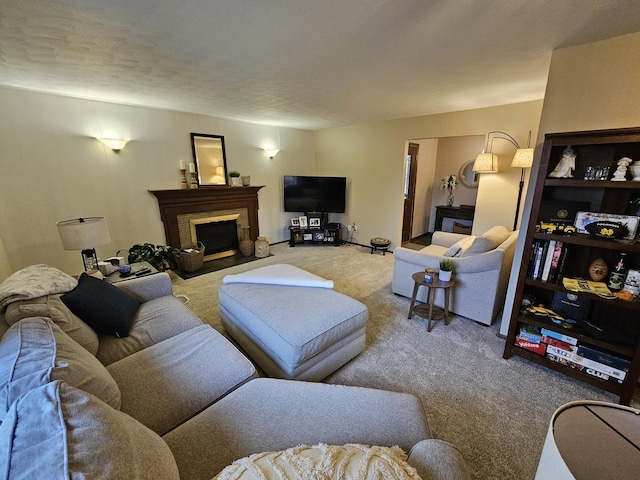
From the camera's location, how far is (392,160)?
4664mm

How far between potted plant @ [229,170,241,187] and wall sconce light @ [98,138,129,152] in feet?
4.89

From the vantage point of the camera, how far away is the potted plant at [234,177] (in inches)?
176

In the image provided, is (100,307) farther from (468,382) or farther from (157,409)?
(468,382)

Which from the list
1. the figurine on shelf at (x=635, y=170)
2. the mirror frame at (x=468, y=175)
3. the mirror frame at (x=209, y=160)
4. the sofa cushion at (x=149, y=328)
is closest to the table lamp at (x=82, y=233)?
the sofa cushion at (x=149, y=328)

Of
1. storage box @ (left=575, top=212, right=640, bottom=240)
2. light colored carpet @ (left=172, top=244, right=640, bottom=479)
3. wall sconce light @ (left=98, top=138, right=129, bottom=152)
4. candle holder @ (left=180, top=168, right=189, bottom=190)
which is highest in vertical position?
wall sconce light @ (left=98, top=138, right=129, bottom=152)

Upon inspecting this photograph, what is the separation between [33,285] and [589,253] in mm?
3643

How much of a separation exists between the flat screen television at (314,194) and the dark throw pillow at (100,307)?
12.6 ft

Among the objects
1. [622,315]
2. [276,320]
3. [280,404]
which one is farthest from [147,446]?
[622,315]

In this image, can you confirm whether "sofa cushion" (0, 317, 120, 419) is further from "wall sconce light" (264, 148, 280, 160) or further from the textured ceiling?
"wall sconce light" (264, 148, 280, 160)

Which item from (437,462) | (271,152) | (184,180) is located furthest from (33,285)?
(271,152)

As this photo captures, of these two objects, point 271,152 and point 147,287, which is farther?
point 271,152

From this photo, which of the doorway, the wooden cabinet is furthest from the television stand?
the wooden cabinet

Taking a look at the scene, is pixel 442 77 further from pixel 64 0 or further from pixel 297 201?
pixel 297 201

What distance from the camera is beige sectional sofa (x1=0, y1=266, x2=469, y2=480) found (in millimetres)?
618
